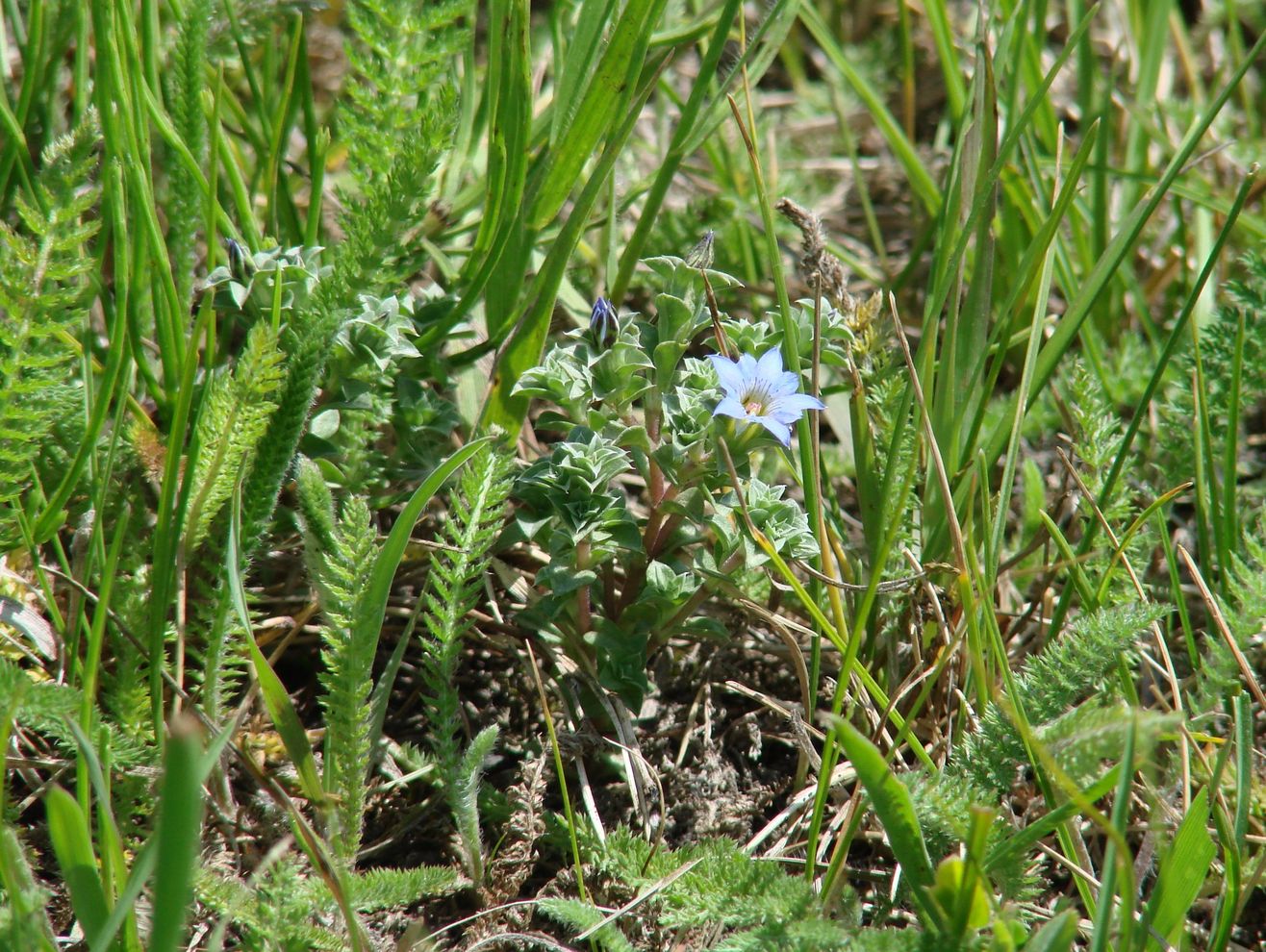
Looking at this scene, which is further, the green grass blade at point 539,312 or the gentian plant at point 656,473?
the green grass blade at point 539,312

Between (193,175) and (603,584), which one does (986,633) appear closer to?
(603,584)

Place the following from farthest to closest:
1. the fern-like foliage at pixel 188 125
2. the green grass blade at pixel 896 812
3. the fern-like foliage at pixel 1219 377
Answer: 1. the fern-like foliage at pixel 1219 377
2. the fern-like foliage at pixel 188 125
3. the green grass blade at pixel 896 812

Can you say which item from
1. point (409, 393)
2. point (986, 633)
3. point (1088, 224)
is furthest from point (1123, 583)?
point (409, 393)

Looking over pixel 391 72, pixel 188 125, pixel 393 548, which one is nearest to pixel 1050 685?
pixel 393 548

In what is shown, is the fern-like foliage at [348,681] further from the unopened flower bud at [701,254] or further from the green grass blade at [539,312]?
the unopened flower bud at [701,254]

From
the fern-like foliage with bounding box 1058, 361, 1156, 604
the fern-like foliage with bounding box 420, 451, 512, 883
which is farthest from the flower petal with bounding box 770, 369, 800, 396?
the fern-like foliage with bounding box 1058, 361, 1156, 604

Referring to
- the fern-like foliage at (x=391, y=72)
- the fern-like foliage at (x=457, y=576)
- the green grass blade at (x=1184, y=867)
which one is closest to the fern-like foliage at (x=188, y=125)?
the fern-like foliage at (x=391, y=72)

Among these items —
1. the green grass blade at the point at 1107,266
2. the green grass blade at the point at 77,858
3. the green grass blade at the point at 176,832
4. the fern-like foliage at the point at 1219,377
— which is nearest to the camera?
the green grass blade at the point at 176,832
